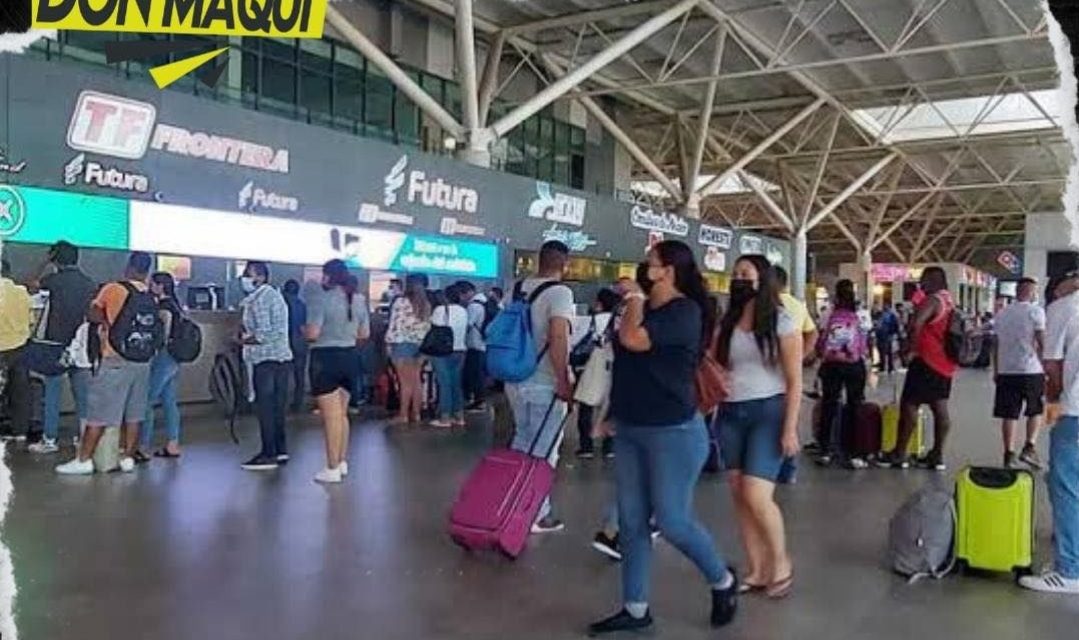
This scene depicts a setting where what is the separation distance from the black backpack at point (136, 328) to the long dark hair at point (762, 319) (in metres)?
4.19

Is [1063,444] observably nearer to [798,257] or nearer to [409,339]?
[409,339]

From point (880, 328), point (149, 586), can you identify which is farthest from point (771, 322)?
point (880, 328)

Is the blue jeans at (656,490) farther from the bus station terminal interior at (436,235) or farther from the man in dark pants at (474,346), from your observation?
the man in dark pants at (474,346)

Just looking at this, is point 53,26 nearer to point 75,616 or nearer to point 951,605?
point 75,616

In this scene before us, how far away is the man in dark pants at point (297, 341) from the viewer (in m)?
9.47

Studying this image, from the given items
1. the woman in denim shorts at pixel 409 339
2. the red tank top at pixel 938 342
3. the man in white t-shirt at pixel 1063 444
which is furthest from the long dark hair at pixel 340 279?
the man in white t-shirt at pixel 1063 444

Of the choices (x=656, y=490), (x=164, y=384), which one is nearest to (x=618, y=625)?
(x=656, y=490)

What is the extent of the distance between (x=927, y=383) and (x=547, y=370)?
372 cm

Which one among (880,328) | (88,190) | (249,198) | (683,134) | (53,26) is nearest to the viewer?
(53,26)

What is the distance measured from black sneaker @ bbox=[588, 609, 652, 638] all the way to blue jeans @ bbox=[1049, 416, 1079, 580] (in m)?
1.85

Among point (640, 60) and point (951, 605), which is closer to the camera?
point (951, 605)

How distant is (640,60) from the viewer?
2044 centimetres

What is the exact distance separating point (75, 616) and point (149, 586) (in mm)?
454

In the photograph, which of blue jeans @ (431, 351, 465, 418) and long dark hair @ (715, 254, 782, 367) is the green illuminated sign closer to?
blue jeans @ (431, 351, 465, 418)
